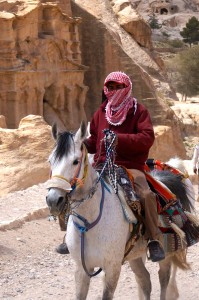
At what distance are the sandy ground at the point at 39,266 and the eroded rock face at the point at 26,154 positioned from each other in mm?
4769

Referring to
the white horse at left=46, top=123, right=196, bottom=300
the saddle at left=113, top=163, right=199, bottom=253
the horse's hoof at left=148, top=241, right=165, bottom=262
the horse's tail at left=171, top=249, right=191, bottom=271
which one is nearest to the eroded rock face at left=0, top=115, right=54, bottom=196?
the horse's tail at left=171, top=249, right=191, bottom=271

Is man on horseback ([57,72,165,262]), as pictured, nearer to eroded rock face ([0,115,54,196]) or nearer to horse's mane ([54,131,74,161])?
horse's mane ([54,131,74,161])

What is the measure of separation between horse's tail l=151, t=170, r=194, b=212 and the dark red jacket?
1.09 m

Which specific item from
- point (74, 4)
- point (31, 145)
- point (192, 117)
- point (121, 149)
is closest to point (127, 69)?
point (74, 4)

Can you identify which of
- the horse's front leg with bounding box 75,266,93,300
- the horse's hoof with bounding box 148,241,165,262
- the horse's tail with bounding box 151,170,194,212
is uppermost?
the horse's tail with bounding box 151,170,194,212

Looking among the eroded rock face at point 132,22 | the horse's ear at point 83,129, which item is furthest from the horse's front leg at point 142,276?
the eroded rock face at point 132,22

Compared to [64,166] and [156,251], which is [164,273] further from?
[64,166]

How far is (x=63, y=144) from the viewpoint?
6.17m

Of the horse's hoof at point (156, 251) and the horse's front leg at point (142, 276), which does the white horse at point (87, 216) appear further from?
the horse's front leg at point (142, 276)

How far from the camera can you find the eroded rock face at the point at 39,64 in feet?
103

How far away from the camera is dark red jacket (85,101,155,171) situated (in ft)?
22.6

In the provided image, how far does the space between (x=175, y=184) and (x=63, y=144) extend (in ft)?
8.86

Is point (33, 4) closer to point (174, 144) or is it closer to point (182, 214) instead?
point (174, 144)

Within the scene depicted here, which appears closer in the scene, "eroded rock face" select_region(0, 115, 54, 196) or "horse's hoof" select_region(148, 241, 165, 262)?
"horse's hoof" select_region(148, 241, 165, 262)
